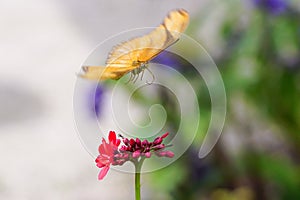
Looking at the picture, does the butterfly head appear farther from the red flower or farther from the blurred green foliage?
the blurred green foliage

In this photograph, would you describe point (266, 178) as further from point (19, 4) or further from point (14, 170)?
point (19, 4)

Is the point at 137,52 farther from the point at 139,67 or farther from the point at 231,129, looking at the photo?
the point at 231,129

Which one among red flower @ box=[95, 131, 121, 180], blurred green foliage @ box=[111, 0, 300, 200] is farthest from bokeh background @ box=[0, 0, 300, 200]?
red flower @ box=[95, 131, 121, 180]

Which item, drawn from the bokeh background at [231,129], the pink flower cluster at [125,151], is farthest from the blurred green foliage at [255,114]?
the pink flower cluster at [125,151]

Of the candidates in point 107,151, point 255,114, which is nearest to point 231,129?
point 255,114

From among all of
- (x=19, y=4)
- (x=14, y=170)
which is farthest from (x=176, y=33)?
(x=19, y=4)
